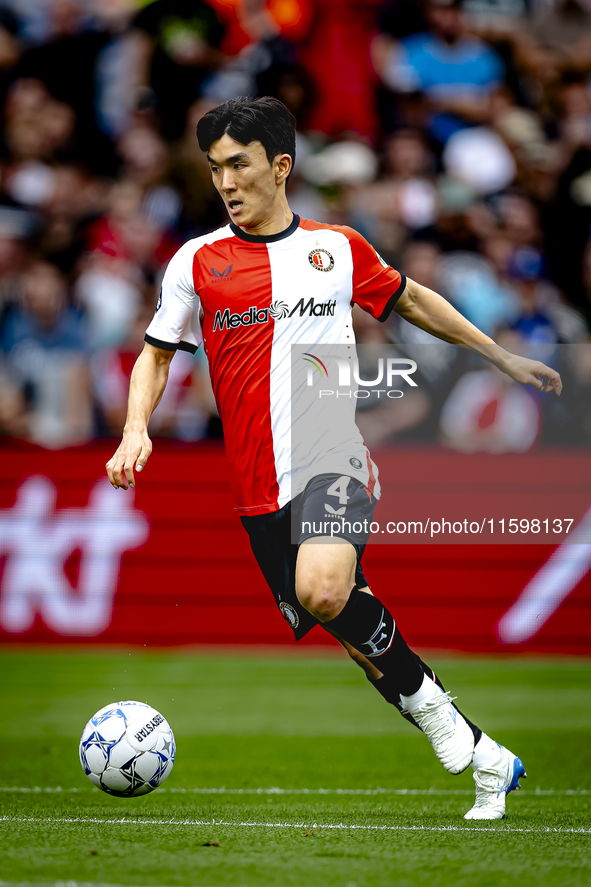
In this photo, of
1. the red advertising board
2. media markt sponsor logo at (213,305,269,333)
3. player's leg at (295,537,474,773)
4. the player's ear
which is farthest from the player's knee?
the red advertising board

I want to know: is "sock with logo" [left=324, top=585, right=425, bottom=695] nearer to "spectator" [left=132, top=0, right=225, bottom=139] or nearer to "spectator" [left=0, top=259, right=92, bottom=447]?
"spectator" [left=0, top=259, right=92, bottom=447]

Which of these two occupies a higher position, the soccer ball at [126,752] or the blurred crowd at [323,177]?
the blurred crowd at [323,177]

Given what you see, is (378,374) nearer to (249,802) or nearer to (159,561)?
(159,561)

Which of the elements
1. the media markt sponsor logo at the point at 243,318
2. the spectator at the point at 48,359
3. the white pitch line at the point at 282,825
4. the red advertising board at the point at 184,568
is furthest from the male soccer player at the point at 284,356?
the spectator at the point at 48,359

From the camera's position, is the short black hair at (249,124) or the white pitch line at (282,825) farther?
the short black hair at (249,124)

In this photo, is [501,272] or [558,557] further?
[501,272]

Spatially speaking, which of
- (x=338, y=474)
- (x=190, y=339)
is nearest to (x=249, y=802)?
(x=338, y=474)

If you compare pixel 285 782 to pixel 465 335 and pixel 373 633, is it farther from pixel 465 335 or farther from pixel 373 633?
pixel 465 335

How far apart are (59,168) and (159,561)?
459cm

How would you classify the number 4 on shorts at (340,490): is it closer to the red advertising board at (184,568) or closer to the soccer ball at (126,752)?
the soccer ball at (126,752)

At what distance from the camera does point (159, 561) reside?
10.2 metres

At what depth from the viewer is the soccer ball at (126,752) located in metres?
4.74

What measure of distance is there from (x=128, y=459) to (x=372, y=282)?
1364 mm

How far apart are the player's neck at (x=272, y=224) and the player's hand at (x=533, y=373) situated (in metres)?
1.15
